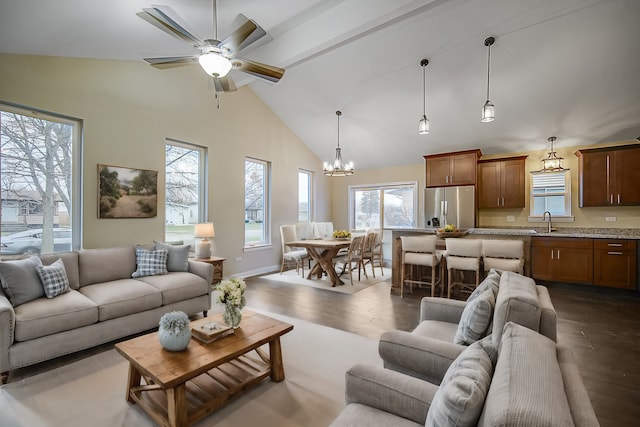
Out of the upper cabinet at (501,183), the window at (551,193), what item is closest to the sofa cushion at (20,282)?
the upper cabinet at (501,183)

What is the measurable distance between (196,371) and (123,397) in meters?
0.85

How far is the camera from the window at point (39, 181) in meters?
3.36

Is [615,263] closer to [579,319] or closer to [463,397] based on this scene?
[579,319]

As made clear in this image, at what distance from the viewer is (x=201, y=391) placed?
2121mm

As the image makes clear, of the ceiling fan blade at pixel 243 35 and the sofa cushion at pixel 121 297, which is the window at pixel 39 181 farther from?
the ceiling fan blade at pixel 243 35

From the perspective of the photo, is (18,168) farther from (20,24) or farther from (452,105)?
(452,105)

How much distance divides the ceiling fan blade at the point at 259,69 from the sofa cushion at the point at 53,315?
2616 millimetres

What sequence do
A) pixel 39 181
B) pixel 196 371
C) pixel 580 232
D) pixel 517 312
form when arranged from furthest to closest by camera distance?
pixel 580 232 < pixel 39 181 < pixel 196 371 < pixel 517 312

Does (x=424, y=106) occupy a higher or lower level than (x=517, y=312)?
higher

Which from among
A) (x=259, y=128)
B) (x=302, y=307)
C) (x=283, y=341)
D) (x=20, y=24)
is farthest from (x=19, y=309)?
(x=259, y=128)

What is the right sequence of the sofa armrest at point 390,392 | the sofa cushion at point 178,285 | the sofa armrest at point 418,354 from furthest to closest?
the sofa cushion at point 178,285, the sofa armrest at point 418,354, the sofa armrest at point 390,392

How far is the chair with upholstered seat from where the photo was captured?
593cm

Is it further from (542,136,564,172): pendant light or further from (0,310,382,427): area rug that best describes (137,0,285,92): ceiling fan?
(542,136,564,172): pendant light

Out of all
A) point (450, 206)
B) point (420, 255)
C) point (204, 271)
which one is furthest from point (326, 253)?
point (450, 206)
